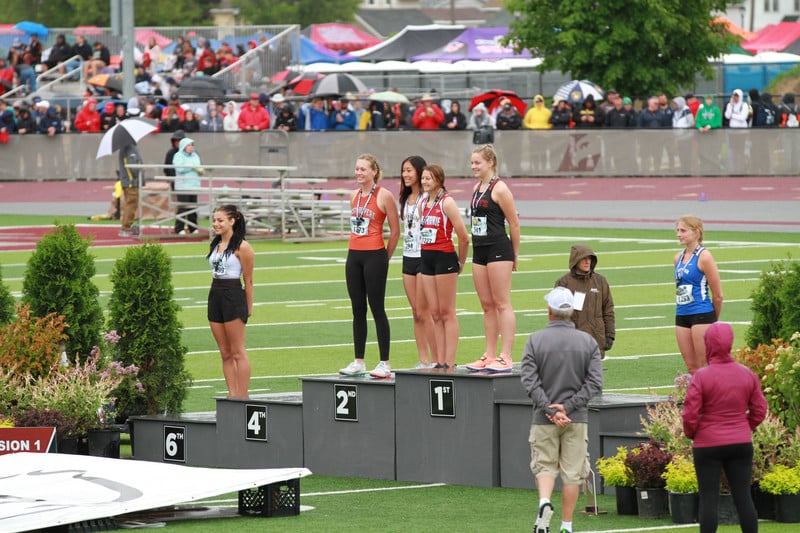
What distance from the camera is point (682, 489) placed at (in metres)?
10.9

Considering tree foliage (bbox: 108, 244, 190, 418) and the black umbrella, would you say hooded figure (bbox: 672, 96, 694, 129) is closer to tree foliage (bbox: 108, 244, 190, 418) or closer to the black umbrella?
the black umbrella

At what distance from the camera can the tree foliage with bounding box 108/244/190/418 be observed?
1480cm

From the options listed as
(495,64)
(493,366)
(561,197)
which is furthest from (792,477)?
(495,64)

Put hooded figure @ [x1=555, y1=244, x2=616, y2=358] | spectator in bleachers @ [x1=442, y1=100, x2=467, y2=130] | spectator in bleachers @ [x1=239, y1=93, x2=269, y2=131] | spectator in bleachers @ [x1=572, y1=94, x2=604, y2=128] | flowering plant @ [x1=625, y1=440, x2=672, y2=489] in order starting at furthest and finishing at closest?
spectator in bleachers @ [x1=239, y1=93, x2=269, y2=131], spectator in bleachers @ [x1=442, y1=100, x2=467, y2=130], spectator in bleachers @ [x1=572, y1=94, x2=604, y2=128], hooded figure @ [x1=555, y1=244, x2=616, y2=358], flowering plant @ [x1=625, y1=440, x2=672, y2=489]

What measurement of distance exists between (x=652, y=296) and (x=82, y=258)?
439 inches

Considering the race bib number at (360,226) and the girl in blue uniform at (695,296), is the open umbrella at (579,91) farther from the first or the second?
the girl in blue uniform at (695,296)

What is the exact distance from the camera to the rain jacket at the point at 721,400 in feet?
31.4

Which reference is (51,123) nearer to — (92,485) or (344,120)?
(344,120)

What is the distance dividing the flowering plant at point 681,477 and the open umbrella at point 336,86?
36661mm

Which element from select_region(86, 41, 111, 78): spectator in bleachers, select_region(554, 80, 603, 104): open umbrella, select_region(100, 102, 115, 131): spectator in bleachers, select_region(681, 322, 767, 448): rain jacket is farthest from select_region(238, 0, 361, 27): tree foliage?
select_region(681, 322, 767, 448): rain jacket

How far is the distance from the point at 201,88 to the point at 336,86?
4.08 m

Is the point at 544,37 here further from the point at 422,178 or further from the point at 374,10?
the point at 374,10

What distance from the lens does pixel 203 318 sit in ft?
75.3

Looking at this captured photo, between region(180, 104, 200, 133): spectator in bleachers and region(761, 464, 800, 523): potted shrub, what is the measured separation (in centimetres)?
3472
